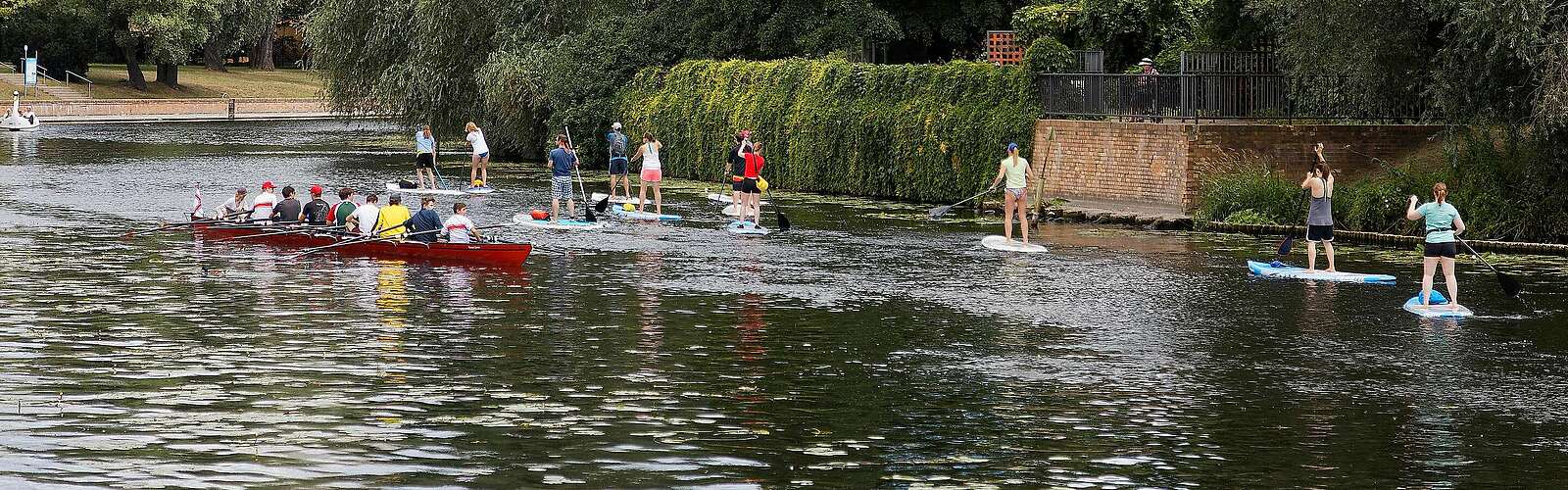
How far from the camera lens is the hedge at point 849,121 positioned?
3650 centimetres

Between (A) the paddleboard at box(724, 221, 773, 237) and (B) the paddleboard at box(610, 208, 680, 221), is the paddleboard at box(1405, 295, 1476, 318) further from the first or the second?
(B) the paddleboard at box(610, 208, 680, 221)

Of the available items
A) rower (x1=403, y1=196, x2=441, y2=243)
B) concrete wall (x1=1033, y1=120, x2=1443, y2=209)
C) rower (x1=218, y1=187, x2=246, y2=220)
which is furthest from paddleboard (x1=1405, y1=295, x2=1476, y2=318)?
rower (x1=218, y1=187, x2=246, y2=220)

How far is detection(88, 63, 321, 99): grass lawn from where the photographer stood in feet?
318

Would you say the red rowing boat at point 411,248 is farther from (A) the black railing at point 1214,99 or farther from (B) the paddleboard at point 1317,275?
(A) the black railing at point 1214,99

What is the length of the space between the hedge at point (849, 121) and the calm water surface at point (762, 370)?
8586mm

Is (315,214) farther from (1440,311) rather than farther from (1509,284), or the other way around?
(1509,284)

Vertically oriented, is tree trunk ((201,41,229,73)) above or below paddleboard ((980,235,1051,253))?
above

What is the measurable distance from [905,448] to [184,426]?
5.06 metres

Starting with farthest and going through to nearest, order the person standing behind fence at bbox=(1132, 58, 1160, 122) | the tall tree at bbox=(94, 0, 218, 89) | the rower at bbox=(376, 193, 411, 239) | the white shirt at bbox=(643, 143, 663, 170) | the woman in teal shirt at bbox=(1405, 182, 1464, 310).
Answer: the tall tree at bbox=(94, 0, 218, 89) → the white shirt at bbox=(643, 143, 663, 170) → the person standing behind fence at bbox=(1132, 58, 1160, 122) → the rower at bbox=(376, 193, 411, 239) → the woman in teal shirt at bbox=(1405, 182, 1464, 310)

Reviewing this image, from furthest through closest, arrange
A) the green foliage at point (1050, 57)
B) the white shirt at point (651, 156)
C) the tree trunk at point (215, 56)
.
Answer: the tree trunk at point (215, 56) < the green foliage at point (1050, 57) < the white shirt at point (651, 156)

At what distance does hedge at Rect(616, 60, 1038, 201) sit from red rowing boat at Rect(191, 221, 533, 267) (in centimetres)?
1291

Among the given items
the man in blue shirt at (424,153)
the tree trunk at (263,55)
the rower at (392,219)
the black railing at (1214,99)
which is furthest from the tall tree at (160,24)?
the rower at (392,219)

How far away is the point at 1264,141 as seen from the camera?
32.5m

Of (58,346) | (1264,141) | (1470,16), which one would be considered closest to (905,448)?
(58,346)
